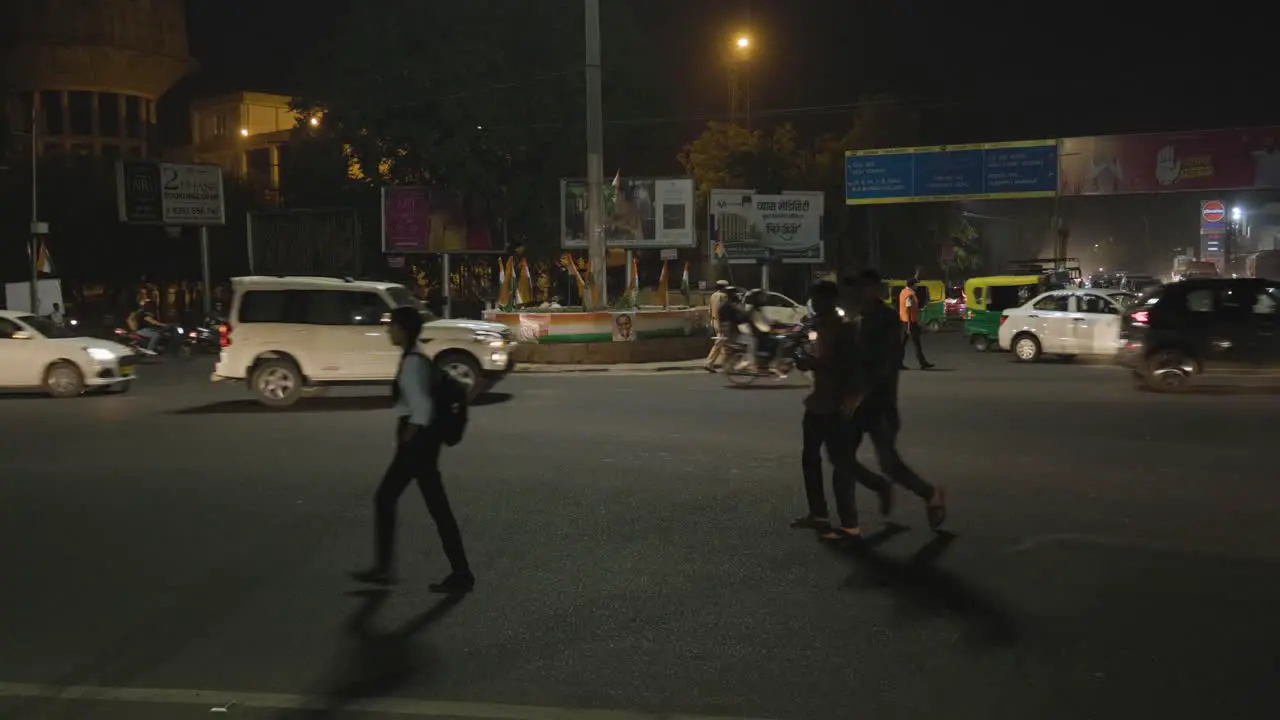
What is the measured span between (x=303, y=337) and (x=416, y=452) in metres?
10.7

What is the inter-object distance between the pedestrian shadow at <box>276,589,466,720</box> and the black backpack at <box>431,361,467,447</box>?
0.98m

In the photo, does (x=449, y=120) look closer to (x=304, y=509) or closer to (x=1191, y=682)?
(x=304, y=509)

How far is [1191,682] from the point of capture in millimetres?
5020

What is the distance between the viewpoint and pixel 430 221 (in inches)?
1650

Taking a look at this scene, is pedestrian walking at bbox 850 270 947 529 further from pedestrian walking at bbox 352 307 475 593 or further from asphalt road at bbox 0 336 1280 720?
pedestrian walking at bbox 352 307 475 593

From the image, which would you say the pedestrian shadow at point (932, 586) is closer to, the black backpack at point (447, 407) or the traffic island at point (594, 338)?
the black backpack at point (447, 407)

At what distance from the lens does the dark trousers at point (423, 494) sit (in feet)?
22.0

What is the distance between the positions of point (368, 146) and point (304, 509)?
1404 inches

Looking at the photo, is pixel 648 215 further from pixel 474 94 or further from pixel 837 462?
pixel 837 462

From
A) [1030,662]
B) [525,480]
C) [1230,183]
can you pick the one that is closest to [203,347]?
[525,480]

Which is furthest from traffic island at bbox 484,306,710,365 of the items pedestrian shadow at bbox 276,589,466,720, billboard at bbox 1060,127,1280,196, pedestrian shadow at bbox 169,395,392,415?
billboard at bbox 1060,127,1280,196

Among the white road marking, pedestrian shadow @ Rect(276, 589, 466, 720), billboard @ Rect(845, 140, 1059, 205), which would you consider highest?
billboard @ Rect(845, 140, 1059, 205)

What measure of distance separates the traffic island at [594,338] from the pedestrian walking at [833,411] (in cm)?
1669

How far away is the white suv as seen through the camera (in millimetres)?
16625
